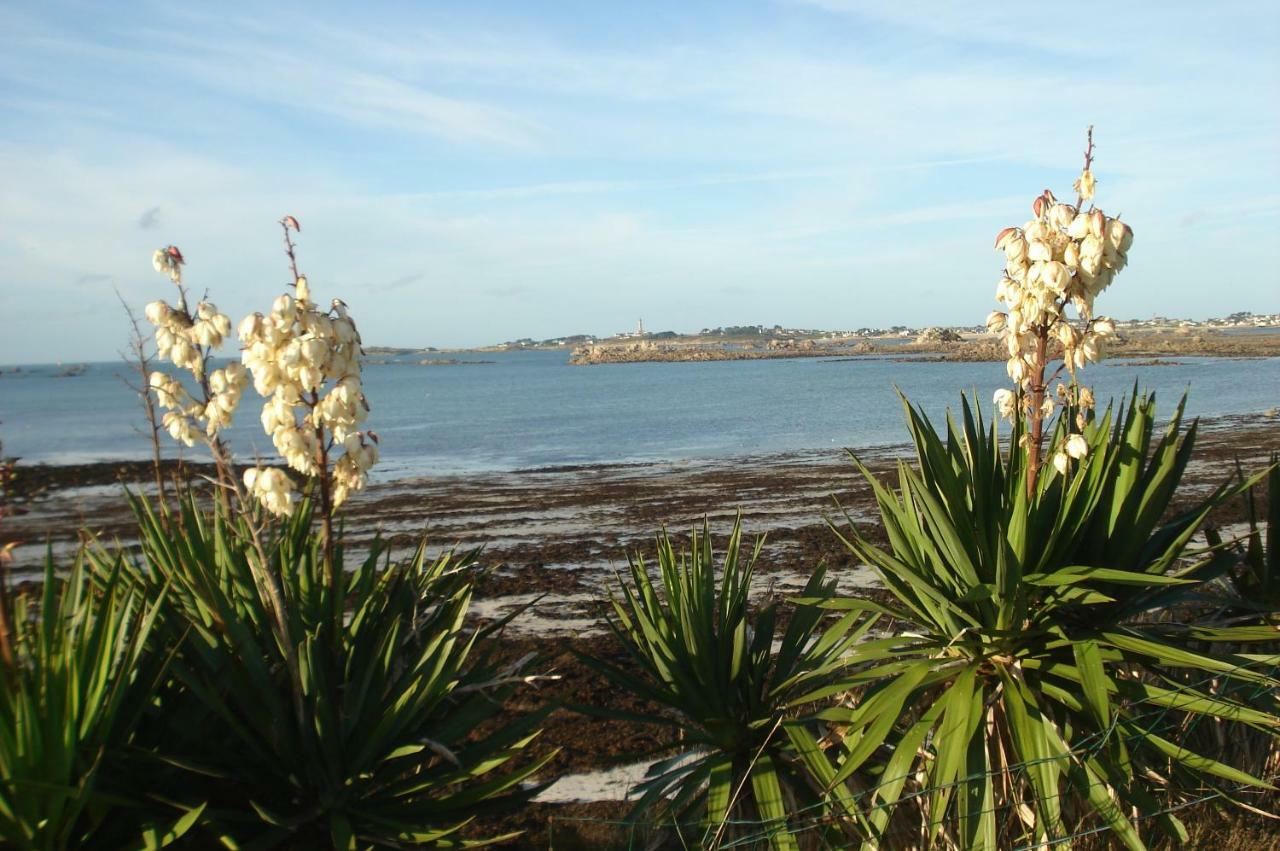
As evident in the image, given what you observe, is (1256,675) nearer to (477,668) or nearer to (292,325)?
(477,668)

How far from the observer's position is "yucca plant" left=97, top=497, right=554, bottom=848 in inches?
114

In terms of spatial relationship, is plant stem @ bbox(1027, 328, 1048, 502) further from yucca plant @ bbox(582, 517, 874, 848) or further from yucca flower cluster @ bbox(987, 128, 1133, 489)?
yucca plant @ bbox(582, 517, 874, 848)

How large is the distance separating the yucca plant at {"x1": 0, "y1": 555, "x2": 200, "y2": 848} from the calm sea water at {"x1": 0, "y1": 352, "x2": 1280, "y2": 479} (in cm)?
914

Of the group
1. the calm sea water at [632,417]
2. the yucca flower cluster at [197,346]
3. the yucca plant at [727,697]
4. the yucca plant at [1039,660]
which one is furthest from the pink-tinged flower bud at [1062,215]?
the calm sea water at [632,417]

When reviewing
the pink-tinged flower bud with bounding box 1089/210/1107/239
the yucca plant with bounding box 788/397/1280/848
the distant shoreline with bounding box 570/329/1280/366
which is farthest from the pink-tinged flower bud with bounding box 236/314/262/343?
the distant shoreline with bounding box 570/329/1280/366

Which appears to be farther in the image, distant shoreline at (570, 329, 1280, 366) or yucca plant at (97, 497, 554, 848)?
distant shoreline at (570, 329, 1280, 366)

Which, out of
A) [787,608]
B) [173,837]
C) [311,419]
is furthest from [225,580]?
[787,608]

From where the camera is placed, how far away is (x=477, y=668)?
12.0 feet

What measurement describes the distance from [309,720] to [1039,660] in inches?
92.4

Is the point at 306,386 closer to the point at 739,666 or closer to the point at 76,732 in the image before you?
the point at 76,732

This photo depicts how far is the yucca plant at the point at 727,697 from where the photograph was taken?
3.42 m

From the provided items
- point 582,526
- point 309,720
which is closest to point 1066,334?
point 309,720

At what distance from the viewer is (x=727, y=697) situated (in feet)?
12.2

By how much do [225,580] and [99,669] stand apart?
3.32ft
